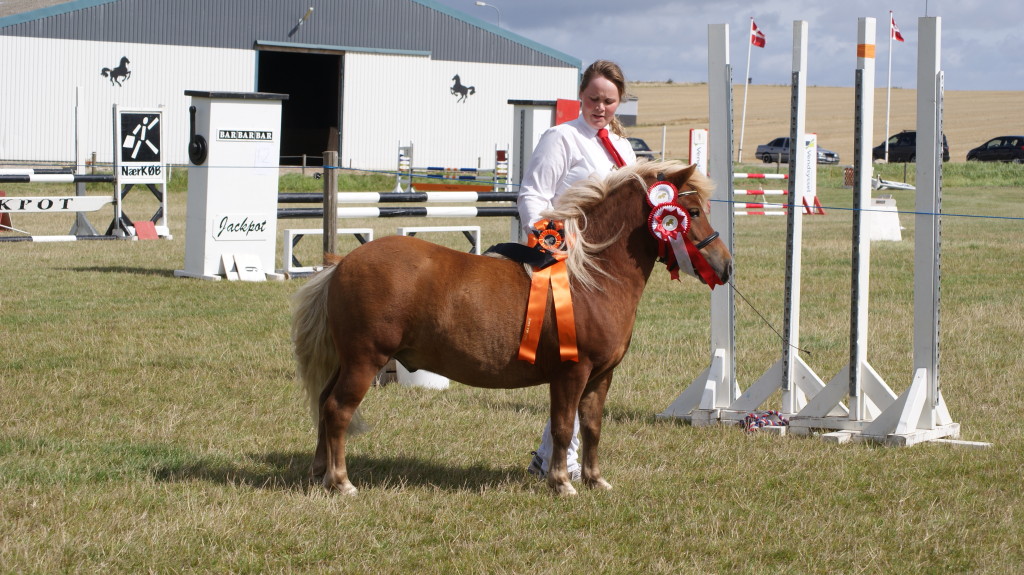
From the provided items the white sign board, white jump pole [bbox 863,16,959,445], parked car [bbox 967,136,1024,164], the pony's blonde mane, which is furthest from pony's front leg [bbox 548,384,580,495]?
parked car [bbox 967,136,1024,164]

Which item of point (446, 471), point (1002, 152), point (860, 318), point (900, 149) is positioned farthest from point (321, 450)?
point (900, 149)

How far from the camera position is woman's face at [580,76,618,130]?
551cm

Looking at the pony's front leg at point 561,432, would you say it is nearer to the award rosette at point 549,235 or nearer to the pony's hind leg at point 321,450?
the award rosette at point 549,235

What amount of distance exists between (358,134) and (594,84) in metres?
37.0

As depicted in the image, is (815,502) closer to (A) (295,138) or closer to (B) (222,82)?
(B) (222,82)

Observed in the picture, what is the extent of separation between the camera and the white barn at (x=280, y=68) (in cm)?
3641

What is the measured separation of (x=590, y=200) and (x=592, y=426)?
3.84 feet

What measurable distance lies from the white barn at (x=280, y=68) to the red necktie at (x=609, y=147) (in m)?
34.1

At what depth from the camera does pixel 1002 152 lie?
5175 cm

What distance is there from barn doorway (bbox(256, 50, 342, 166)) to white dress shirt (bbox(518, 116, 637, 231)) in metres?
42.3

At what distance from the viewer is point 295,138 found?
5088cm

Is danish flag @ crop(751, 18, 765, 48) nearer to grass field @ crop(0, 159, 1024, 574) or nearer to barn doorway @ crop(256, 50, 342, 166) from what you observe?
barn doorway @ crop(256, 50, 342, 166)

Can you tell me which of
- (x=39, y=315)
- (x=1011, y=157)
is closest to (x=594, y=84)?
(x=39, y=315)

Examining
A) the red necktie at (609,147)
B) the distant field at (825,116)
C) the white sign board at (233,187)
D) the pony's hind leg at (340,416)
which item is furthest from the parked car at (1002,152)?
the pony's hind leg at (340,416)
